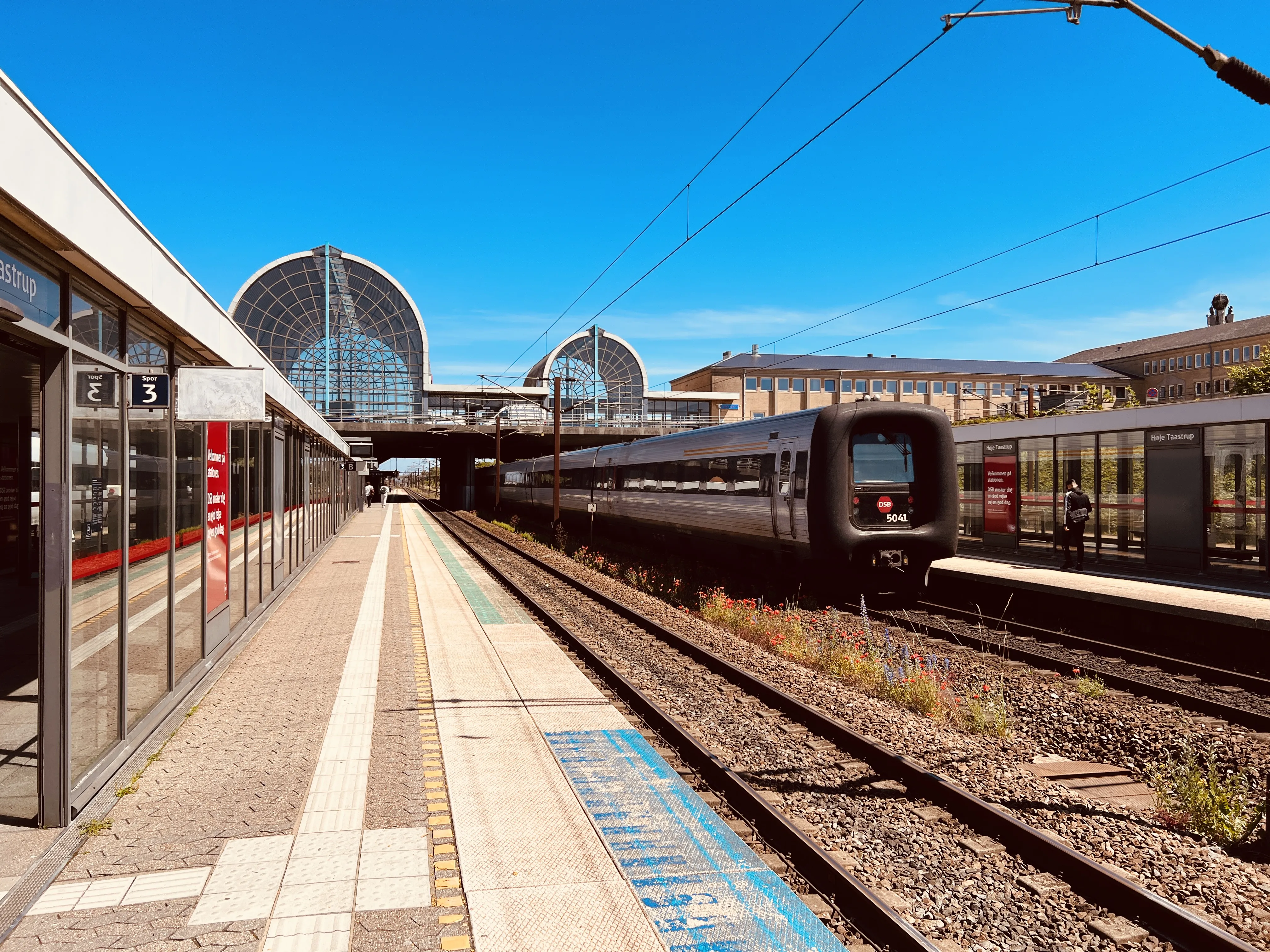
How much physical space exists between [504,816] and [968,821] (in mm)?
2725

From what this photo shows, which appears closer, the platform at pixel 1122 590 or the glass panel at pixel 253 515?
the platform at pixel 1122 590

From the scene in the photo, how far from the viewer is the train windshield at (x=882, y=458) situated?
498 inches

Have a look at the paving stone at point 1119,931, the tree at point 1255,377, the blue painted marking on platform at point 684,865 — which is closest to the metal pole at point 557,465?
the blue painted marking on platform at point 684,865

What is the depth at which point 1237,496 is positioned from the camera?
45.2 feet

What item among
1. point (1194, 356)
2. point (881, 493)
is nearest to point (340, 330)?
point (881, 493)

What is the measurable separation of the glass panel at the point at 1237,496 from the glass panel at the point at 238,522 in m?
14.3

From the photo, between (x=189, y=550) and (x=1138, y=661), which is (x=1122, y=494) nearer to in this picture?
(x=1138, y=661)

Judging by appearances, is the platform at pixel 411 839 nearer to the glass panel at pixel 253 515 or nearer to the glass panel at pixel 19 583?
the glass panel at pixel 19 583

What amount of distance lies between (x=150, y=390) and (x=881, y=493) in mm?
9764

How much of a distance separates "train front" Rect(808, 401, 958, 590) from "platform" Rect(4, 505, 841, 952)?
18.2 feet

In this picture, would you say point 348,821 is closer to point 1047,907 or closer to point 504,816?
point 504,816

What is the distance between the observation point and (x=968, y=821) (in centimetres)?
509

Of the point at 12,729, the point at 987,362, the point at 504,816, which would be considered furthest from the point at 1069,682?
the point at 987,362

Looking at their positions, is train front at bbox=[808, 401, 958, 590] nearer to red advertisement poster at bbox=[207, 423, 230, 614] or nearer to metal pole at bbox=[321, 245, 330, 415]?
red advertisement poster at bbox=[207, 423, 230, 614]
